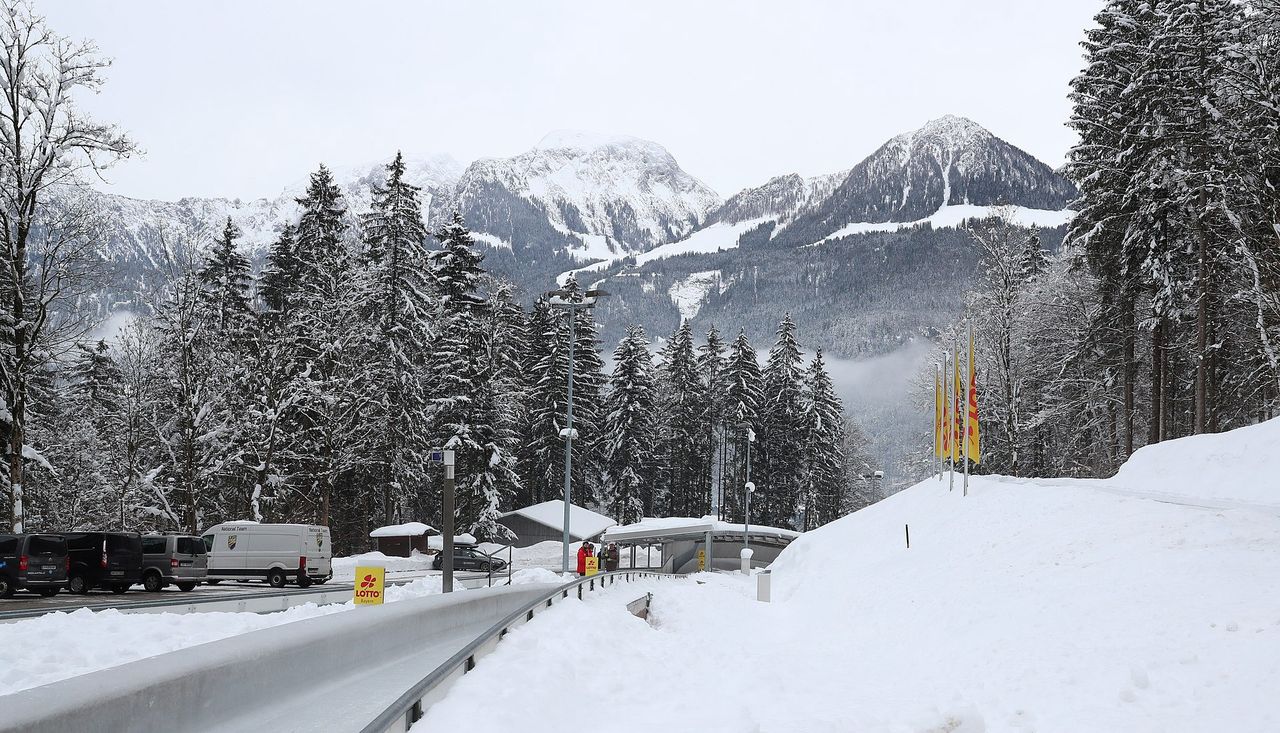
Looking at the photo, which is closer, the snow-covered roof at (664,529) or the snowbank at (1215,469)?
the snowbank at (1215,469)

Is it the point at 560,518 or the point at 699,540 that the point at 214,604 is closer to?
the point at 699,540

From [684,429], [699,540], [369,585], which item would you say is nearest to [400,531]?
[699,540]

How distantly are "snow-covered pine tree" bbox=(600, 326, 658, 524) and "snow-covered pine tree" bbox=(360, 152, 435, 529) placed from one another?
25047 mm

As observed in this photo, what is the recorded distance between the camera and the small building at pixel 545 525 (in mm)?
62969

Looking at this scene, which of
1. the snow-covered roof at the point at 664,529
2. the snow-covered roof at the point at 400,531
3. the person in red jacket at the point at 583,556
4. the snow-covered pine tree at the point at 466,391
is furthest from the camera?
the snow-covered roof at the point at 664,529

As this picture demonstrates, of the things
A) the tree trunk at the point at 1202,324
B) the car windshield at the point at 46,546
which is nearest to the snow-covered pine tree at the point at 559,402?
the tree trunk at the point at 1202,324

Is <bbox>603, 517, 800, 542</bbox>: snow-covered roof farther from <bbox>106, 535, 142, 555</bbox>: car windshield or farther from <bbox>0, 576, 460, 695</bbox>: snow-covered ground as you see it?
<bbox>0, 576, 460, 695</bbox>: snow-covered ground

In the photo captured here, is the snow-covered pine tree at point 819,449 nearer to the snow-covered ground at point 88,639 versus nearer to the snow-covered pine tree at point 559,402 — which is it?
the snow-covered pine tree at point 559,402

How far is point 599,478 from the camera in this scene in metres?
74.1

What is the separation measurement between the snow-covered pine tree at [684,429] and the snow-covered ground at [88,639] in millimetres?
Answer: 65045

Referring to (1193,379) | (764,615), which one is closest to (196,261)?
(764,615)

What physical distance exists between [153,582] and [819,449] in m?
57.9

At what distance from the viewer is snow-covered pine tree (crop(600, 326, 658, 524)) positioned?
72.4 m

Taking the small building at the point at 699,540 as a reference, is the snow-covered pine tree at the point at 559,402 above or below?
above
